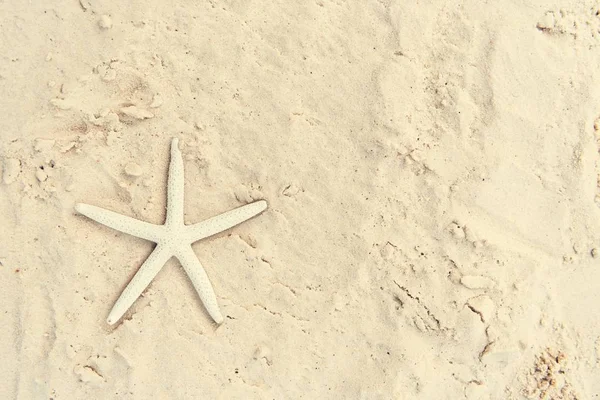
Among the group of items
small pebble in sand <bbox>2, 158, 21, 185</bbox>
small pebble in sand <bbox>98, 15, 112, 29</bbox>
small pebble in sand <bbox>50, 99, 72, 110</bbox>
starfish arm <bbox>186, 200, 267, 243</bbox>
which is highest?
small pebble in sand <bbox>98, 15, 112, 29</bbox>

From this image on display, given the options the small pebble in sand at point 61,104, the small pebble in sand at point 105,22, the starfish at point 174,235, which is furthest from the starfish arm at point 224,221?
the small pebble in sand at point 105,22

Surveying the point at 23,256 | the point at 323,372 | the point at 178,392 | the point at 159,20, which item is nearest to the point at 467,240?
the point at 323,372

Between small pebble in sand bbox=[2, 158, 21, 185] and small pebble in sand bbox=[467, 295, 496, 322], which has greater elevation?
small pebble in sand bbox=[467, 295, 496, 322]

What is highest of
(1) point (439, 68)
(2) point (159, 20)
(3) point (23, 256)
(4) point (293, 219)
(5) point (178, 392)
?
(1) point (439, 68)

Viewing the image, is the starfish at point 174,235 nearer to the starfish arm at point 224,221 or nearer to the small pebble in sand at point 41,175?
the starfish arm at point 224,221

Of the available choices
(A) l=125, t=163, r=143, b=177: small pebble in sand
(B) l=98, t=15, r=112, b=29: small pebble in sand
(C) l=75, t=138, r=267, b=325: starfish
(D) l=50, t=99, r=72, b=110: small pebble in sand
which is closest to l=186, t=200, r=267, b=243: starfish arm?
(C) l=75, t=138, r=267, b=325: starfish

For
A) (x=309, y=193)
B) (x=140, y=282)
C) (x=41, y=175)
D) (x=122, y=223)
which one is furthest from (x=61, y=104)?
(x=309, y=193)

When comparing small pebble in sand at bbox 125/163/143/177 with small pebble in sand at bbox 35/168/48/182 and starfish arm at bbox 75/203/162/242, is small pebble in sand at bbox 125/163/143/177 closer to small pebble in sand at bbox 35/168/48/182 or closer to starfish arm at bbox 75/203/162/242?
starfish arm at bbox 75/203/162/242

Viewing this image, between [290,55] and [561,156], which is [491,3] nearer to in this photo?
[561,156]
